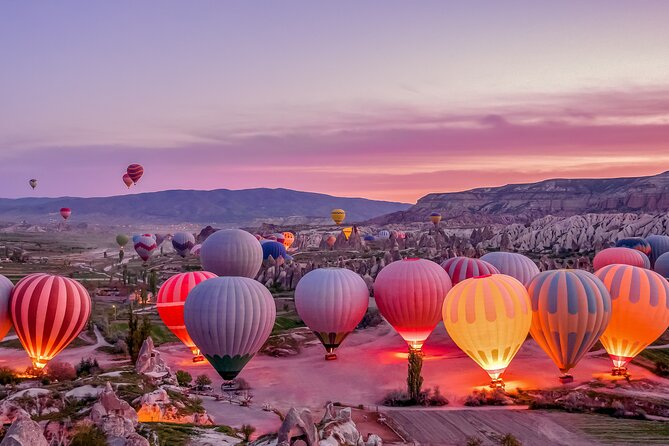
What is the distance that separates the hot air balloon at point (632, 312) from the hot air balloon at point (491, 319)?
5799 millimetres

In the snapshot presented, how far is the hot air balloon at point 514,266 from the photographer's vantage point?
41.7m

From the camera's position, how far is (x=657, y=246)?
74.9 metres

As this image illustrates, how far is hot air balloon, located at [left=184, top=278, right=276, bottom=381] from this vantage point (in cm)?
2938

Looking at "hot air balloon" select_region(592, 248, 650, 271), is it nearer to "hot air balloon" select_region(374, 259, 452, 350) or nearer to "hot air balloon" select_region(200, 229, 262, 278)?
"hot air balloon" select_region(374, 259, 452, 350)

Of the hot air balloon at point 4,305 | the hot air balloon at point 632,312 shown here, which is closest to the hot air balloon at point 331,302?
the hot air balloon at point 632,312

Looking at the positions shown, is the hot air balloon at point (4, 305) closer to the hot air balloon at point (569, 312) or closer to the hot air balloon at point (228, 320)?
the hot air balloon at point (228, 320)

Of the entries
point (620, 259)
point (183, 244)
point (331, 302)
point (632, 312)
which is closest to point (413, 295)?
point (331, 302)

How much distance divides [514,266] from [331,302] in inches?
568

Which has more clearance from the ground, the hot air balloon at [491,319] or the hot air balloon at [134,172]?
the hot air balloon at [134,172]

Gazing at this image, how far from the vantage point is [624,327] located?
106 feet

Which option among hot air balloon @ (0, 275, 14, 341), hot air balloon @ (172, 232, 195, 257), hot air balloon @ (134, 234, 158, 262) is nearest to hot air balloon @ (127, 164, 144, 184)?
hot air balloon @ (134, 234, 158, 262)

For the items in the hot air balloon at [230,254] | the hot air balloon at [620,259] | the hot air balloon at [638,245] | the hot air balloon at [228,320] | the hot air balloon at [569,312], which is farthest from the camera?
the hot air balloon at [638,245]

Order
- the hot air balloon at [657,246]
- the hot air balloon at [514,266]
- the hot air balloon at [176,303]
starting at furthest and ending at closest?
the hot air balloon at [657,246] → the hot air balloon at [514,266] → the hot air balloon at [176,303]

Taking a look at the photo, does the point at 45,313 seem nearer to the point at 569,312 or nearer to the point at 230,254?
the point at 230,254
